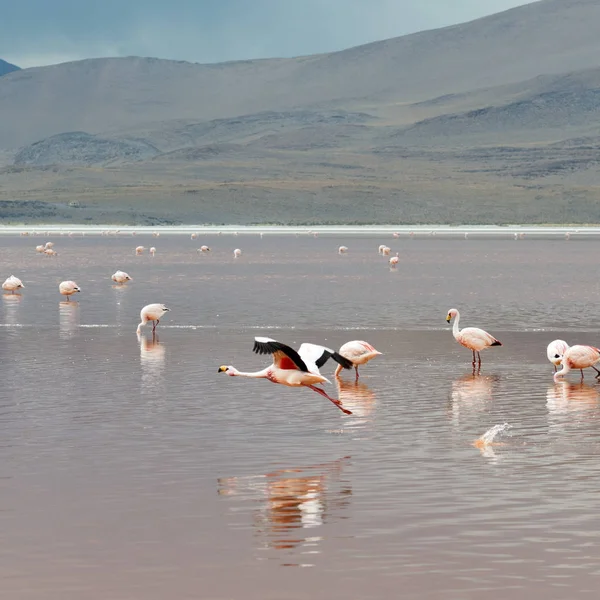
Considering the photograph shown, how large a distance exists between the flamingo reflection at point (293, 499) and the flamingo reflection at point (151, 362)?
19.8 ft

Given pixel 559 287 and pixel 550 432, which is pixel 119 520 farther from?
pixel 559 287

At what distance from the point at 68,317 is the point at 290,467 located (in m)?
18.3

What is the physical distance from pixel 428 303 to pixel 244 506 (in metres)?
23.5

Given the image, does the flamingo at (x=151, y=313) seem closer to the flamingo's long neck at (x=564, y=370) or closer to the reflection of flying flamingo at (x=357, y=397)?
the reflection of flying flamingo at (x=357, y=397)

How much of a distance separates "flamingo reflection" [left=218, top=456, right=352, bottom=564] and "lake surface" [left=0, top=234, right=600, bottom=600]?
0.03 m

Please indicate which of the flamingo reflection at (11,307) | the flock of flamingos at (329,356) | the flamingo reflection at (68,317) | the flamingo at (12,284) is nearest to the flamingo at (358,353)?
the flock of flamingos at (329,356)

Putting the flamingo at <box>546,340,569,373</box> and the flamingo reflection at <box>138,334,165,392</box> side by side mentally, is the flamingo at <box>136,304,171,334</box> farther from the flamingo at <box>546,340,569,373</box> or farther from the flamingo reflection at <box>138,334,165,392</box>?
the flamingo at <box>546,340,569,373</box>

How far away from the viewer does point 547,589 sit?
8.62 metres

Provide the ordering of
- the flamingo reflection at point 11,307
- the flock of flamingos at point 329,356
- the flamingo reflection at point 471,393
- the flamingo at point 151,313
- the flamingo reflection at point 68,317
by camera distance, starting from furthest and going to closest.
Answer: the flamingo reflection at point 11,307, the flamingo reflection at point 68,317, the flamingo at point 151,313, the flamingo reflection at point 471,393, the flock of flamingos at point 329,356

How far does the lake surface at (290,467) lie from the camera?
902 centimetres

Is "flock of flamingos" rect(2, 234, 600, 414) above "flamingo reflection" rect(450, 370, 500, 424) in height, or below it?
above

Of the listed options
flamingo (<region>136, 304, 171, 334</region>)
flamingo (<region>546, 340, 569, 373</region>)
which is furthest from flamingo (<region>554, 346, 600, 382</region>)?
flamingo (<region>136, 304, 171, 334</region>)

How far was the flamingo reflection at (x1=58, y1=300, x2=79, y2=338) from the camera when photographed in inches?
1046

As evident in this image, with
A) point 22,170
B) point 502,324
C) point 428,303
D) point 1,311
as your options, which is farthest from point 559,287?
point 22,170
